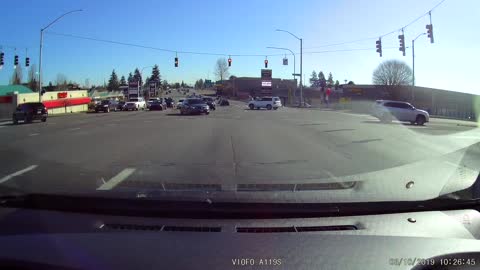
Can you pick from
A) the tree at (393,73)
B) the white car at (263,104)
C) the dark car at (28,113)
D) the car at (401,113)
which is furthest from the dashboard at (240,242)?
the tree at (393,73)

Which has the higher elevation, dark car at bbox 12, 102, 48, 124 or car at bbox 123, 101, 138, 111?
car at bbox 123, 101, 138, 111

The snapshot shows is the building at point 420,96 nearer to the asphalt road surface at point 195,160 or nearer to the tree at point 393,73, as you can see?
the tree at point 393,73

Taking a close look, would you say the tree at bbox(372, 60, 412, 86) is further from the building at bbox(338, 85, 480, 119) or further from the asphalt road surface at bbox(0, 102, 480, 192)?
the asphalt road surface at bbox(0, 102, 480, 192)

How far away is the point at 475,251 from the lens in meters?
3.93

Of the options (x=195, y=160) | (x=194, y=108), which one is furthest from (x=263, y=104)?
(x=195, y=160)

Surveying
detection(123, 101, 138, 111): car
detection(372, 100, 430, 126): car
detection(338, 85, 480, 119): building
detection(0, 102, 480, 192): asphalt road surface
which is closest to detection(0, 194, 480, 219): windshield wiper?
detection(0, 102, 480, 192): asphalt road surface

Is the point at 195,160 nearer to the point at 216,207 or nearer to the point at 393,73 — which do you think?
the point at 216,207

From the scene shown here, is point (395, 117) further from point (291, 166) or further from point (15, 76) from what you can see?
point (15, 76)

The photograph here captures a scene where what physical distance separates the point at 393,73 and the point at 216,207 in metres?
132

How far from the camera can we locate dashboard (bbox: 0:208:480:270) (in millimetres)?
3732

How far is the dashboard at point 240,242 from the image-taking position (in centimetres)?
373

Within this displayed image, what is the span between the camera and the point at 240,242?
4.09m

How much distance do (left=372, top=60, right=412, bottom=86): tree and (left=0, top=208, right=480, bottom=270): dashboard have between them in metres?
128

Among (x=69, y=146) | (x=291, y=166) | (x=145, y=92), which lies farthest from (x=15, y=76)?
(x=291, y=166)
